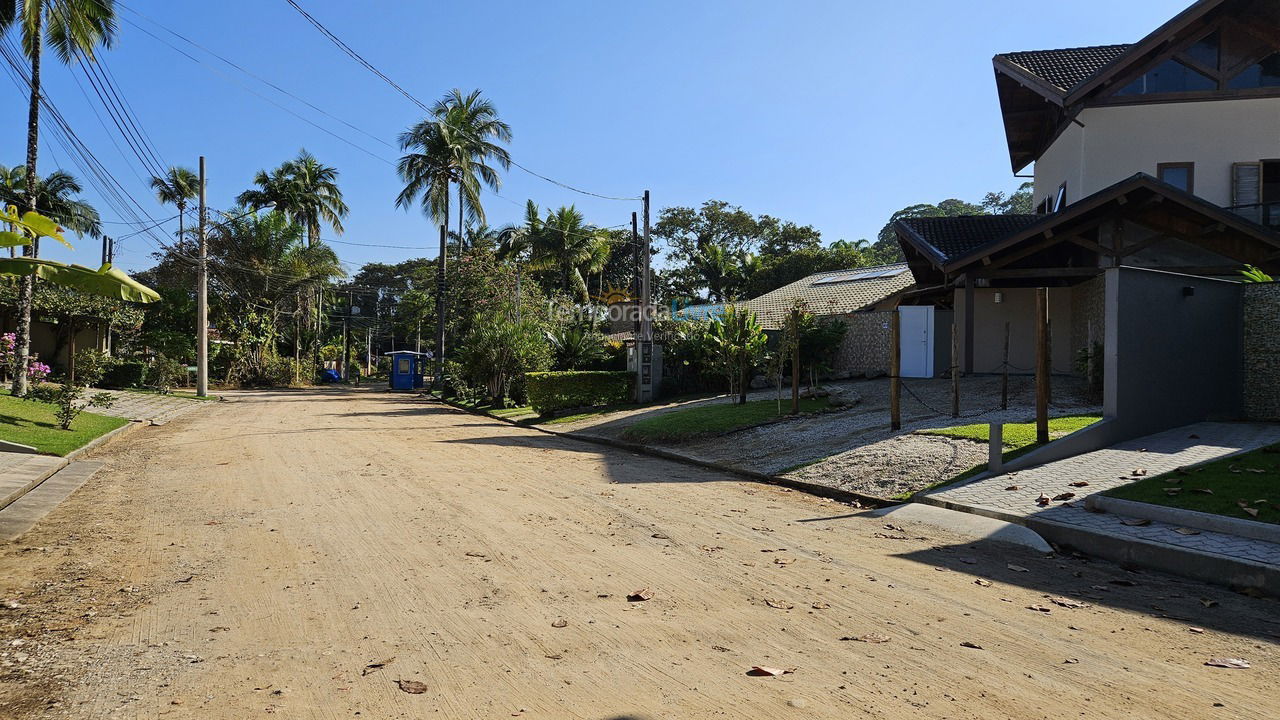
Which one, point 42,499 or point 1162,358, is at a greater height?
point 1162,358

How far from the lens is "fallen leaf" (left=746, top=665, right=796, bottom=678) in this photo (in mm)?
4070

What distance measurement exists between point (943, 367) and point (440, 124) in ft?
86.1

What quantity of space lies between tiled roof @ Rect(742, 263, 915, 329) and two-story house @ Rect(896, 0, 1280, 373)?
23.4 feet

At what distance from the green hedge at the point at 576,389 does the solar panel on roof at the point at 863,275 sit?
46.8ft

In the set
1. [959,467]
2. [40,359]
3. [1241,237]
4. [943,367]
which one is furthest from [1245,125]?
[40,359]

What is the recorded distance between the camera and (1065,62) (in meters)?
21.7

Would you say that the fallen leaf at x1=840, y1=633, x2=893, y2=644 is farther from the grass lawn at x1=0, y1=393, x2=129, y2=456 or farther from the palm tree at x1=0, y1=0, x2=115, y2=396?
the palm tree at x1=0, y1=0, x2=115, y2=396

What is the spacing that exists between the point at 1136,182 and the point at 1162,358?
5620 mm

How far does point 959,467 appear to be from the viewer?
1043 centimetres

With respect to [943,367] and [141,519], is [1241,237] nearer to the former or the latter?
[943,367]

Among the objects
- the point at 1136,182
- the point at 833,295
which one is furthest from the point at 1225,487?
the point at 833,295

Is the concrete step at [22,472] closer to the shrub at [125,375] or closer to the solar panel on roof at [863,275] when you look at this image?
the shrub at [125,375]

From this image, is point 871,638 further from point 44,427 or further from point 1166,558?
point 44,427

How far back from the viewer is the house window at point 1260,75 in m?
18.7
